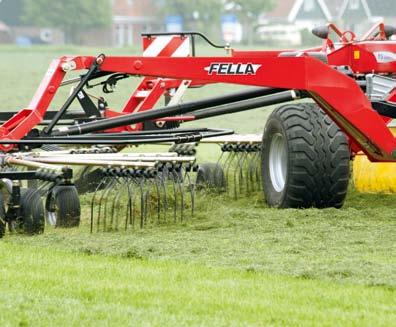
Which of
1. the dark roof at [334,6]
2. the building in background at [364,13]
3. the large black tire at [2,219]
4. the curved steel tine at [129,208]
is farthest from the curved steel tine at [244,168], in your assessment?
the dark roof at [334,6]

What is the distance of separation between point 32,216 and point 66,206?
37 cm

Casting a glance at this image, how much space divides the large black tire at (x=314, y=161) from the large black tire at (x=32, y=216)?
208 cm

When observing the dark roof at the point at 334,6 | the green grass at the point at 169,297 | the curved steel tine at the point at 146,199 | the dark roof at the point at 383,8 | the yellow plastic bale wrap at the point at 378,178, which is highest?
the dark roof at the point at 334,6

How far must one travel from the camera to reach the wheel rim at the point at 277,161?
10836 millimetres

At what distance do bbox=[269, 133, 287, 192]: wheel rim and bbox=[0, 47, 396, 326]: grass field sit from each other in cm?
51

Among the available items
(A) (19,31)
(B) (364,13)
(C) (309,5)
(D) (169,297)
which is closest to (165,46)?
(D) (169,297)

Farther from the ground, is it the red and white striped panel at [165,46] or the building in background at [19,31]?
the building in background at [19,31]

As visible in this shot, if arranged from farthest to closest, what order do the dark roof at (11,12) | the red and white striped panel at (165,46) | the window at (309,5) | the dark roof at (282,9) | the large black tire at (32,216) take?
the dark roof at (282,9) → the window at (309,5) → the dark roof at (11,12) → the red and white striped panel at (165,46) → the large black tire at (32,216)

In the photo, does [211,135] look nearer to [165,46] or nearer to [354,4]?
[165,46]

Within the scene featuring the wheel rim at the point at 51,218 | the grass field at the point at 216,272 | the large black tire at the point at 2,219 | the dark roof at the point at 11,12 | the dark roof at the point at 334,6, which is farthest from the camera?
the dark roof at the point at 11,12

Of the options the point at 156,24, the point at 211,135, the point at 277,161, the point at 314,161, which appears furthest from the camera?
the point at 156,24

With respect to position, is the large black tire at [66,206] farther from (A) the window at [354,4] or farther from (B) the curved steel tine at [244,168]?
(A) the window at [354,4]

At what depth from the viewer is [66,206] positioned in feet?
31.2

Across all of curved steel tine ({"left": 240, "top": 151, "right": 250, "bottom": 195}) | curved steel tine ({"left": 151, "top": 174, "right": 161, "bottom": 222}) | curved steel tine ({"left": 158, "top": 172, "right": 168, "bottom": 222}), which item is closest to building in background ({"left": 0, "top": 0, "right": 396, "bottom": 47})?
curved steel tine ({"left": 240, "top": 151, "right": 250, "bottom": 195})
